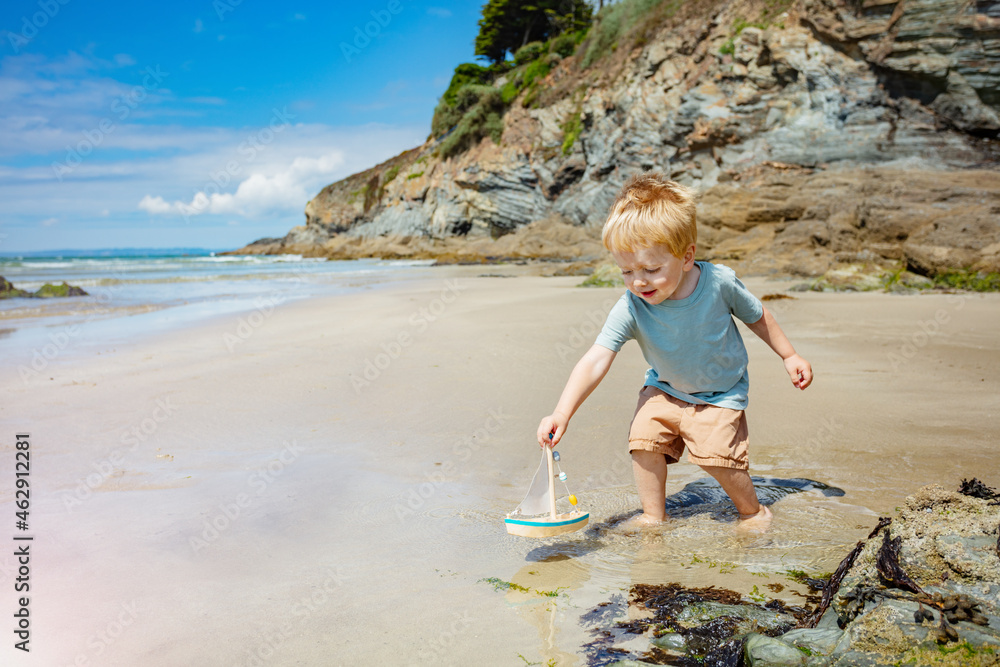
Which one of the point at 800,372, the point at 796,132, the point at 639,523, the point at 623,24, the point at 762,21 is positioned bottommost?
the point at 639,523

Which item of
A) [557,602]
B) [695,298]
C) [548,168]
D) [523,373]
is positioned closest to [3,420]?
[523,373]

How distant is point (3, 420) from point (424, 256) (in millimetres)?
28941

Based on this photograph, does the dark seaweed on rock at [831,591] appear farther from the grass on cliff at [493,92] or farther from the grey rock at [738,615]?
the grass on cliff at [493,92]

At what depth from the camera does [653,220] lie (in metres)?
2.19

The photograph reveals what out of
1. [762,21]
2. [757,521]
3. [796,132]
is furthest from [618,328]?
[762,21]

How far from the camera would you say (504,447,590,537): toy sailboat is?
205cm

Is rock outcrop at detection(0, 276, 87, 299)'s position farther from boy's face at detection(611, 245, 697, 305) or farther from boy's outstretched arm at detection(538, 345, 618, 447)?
boy's face at detection(611, 245, 697, 305)

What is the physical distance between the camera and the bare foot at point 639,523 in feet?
7.79

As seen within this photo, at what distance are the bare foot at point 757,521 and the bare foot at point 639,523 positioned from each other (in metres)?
0.29

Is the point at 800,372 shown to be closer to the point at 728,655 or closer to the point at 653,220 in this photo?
the point at 653,220

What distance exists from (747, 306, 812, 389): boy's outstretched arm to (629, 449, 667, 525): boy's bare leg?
2.00 ft

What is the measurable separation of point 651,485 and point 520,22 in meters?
41.4

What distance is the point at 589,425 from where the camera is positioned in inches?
142

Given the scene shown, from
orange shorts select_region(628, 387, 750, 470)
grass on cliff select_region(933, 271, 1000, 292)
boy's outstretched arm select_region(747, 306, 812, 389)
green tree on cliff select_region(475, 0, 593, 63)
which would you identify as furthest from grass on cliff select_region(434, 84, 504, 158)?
orange shorts select_region(628, 387, 750, 470)
